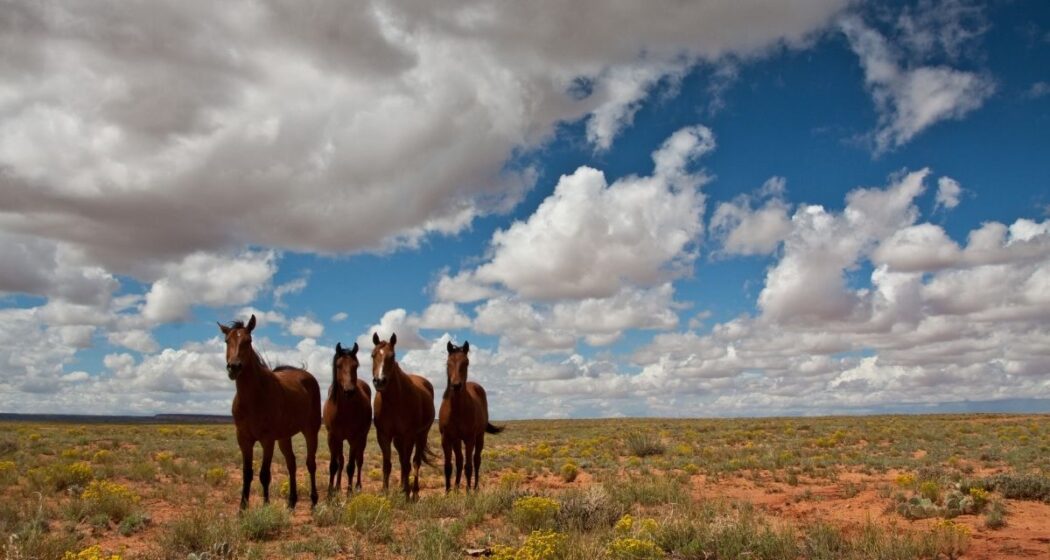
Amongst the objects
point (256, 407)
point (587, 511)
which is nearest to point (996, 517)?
point (587, 511)

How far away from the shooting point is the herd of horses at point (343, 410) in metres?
10.2

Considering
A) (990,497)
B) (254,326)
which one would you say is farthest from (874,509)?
(254,326)

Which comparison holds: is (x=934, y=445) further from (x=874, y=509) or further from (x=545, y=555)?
(x=545, y=555)

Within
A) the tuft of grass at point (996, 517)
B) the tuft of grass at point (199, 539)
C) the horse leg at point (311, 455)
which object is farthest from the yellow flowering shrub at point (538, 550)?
the tuft of grass at point (996, 517)

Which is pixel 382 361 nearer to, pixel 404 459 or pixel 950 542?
pixel 404 459

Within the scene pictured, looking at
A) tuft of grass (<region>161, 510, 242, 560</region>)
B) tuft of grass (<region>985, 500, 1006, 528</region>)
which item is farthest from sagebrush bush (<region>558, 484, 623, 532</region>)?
tuft of grass (<region>985, 500, 1006, 528</region>)

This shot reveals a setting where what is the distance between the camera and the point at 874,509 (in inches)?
442

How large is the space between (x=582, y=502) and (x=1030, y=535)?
19.2 ft

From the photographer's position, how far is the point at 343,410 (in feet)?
39.7

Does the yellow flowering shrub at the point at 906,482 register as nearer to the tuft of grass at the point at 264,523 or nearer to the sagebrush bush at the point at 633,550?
the sagebrush bush at the point at 633,550

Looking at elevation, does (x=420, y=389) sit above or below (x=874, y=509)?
above

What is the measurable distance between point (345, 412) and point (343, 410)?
0.06 meters

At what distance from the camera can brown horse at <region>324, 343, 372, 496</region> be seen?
11492 millimetres

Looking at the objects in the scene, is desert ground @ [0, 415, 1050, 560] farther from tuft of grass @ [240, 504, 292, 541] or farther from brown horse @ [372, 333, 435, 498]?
brown horse @ [372, 333, 435, 498]
